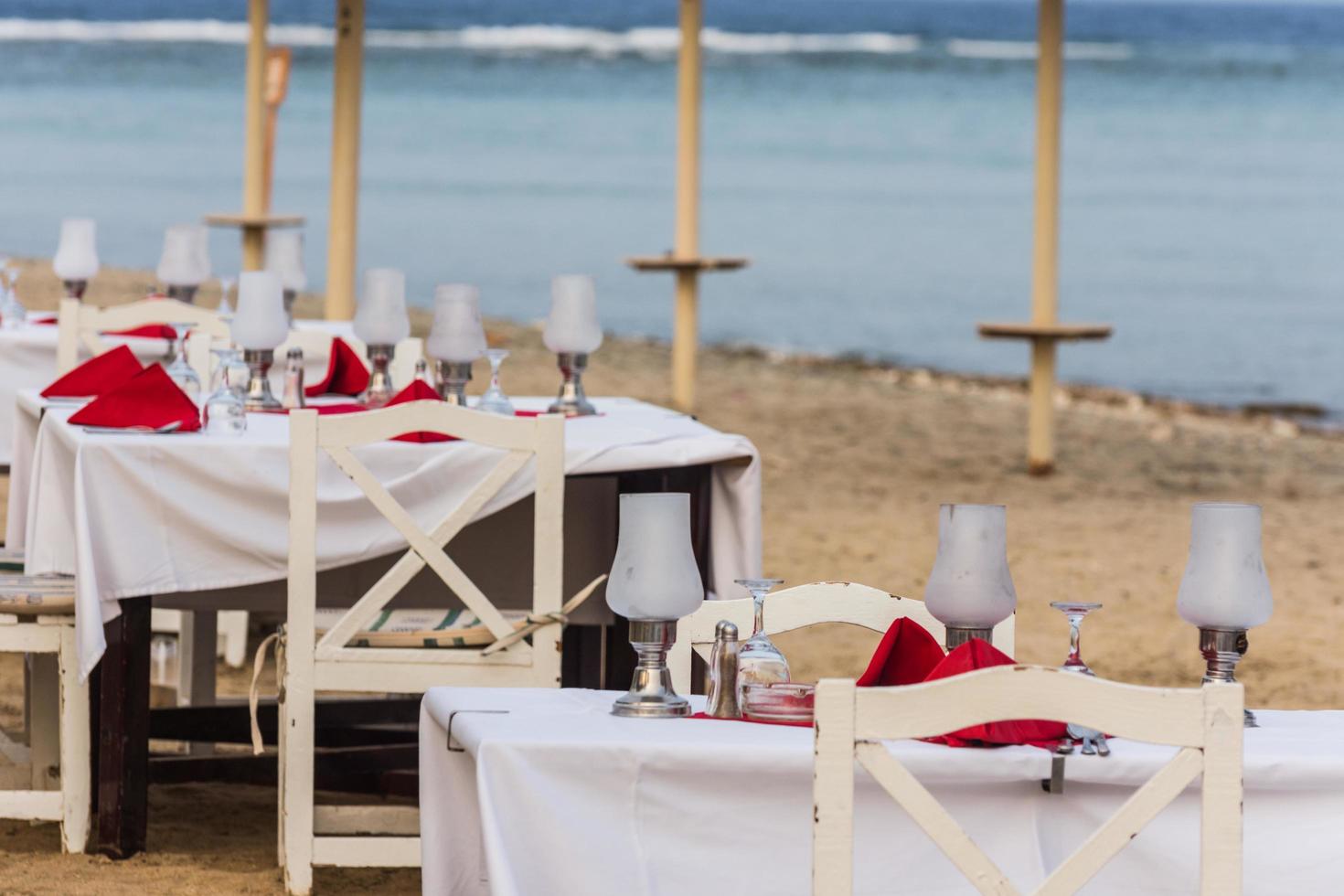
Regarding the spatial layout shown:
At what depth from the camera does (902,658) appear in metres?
1.87

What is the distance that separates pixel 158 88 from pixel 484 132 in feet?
19.9

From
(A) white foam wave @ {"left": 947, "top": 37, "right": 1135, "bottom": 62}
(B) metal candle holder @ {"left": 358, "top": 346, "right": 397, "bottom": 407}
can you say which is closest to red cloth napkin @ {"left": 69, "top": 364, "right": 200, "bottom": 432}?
(B) metal candle holder @ {"left": 358, "top": 346, "right": 397, "bottom": 407}

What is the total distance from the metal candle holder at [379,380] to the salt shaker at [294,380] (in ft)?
0.39

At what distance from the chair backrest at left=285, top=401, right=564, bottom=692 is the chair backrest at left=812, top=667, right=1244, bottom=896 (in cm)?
127

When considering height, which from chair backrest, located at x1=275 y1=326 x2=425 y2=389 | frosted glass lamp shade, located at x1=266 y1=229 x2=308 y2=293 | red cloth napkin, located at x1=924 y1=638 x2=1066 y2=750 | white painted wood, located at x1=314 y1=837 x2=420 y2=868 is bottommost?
A: white painted wood, located at x1=314 y1=837 x2=420 y2=868

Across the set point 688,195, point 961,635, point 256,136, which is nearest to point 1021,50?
point 688,195

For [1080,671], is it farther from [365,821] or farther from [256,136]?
[256,136]

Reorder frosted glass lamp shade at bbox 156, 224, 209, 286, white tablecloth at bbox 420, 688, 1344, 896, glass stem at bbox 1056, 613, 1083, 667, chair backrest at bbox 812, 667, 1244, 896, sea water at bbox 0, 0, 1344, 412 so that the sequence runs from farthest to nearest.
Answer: sea water at bbox 0, 0, 1344, 412
frosted glass lamp shade at bbox 156, 224, 209, 286
glass stem at bbox 1056, 613, 1083, 667
white tablecloth at bbox 420, 688, 1344, 896
chair backrest at bbox 812, 667, 1244, 896

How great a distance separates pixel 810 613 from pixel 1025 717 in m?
0.62

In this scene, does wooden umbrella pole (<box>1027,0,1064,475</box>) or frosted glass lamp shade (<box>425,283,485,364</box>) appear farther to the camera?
wooden umbrella pole (<box>1027,0,1064,475</box>)

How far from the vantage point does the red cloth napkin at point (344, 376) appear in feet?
12.7

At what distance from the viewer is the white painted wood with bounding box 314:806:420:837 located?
2873mm

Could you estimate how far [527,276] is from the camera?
61.0 ft

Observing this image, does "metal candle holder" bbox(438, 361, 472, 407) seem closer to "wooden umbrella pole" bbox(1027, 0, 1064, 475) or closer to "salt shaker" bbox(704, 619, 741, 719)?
"salt shaker" bbox(704, 619, 741, 719)
